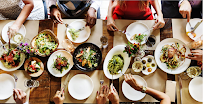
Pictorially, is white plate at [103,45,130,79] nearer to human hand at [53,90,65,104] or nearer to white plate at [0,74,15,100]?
human hand at [53,90,65,104]

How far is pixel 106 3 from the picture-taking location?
3.29 m

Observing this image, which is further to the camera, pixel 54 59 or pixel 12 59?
pixel 54 59

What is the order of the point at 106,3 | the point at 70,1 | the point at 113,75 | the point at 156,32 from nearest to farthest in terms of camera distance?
the point at 113,75 → the point at 156,32 → the point at 70,1 → the point at 106,3

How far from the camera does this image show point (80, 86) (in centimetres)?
171

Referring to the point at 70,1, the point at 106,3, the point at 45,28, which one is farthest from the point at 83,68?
the point at 106,3

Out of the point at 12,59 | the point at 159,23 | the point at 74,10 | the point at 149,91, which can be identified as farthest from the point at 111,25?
the point at 12,59

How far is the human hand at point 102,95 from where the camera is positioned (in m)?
1.64

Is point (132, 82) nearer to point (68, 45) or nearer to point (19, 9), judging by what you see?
point (68, 45)

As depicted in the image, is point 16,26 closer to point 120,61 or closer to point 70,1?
point 70,1

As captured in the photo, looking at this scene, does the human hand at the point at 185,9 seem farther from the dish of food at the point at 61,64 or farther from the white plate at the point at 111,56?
the dish of food at the point at 61,64

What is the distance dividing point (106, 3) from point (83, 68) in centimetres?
218

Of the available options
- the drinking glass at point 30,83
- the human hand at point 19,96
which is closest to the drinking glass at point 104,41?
the drinking glass at point 30,83

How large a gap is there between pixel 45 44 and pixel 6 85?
2.42ft

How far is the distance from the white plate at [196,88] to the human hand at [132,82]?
26.0 inches
